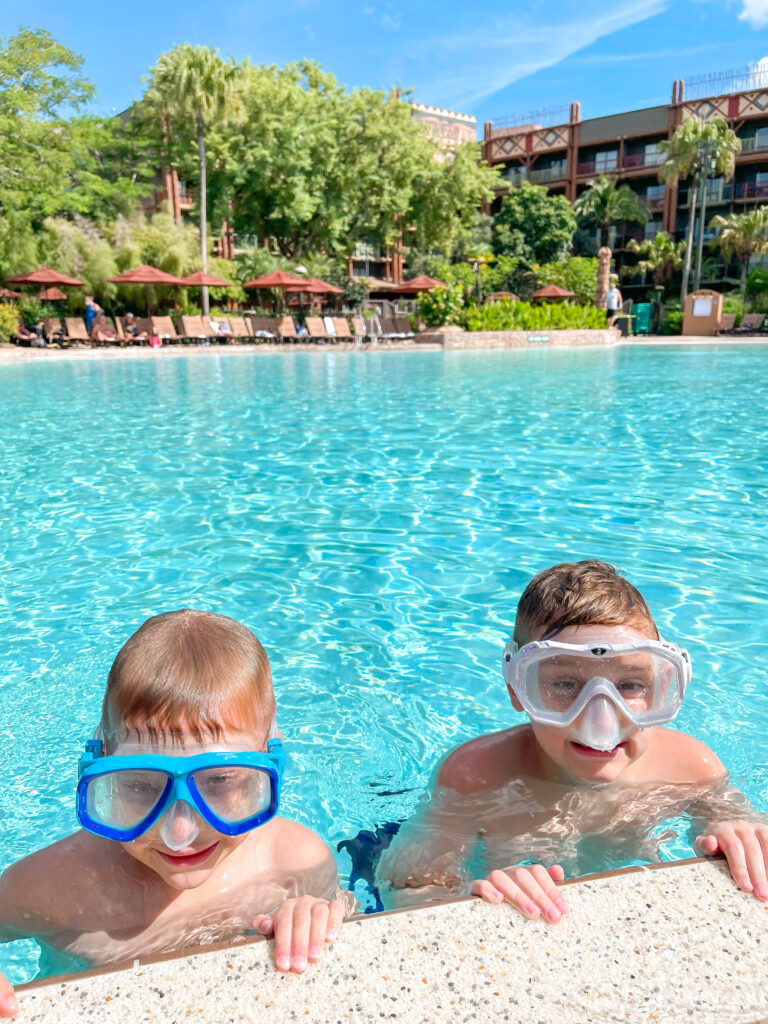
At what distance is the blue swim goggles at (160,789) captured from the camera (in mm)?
1376

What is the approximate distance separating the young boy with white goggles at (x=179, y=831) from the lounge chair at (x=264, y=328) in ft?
96.4

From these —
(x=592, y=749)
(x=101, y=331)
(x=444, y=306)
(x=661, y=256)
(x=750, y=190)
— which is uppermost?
(x=750, y=190)

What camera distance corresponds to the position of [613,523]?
607cm

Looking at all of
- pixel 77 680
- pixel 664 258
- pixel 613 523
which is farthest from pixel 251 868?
pixel 664 258

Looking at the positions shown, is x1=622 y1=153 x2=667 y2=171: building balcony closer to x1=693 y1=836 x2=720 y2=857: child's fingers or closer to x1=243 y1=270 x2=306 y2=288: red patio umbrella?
x1=243 y1=270 x2=306 y2=288: red patio umbrella

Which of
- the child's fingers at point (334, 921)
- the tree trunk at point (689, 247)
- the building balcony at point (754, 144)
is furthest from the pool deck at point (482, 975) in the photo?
the building balcony at point (754, 144)

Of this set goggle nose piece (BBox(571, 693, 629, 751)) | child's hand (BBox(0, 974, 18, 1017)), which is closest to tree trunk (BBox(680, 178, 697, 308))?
goggle nose piece (BBox(571, 693, 629, 751))

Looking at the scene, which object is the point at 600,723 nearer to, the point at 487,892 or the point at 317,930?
the point at 487,892

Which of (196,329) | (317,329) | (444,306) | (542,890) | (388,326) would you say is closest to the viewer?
(542,890)

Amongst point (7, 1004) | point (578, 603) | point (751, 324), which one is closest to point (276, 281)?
point (751, 324)

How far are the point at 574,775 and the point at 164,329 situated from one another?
29.0 m

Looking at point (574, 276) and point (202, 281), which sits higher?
point (574, 276)

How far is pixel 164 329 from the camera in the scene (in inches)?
1130

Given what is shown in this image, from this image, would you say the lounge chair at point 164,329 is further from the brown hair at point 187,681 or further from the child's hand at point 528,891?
the child's hand at point 528,891
